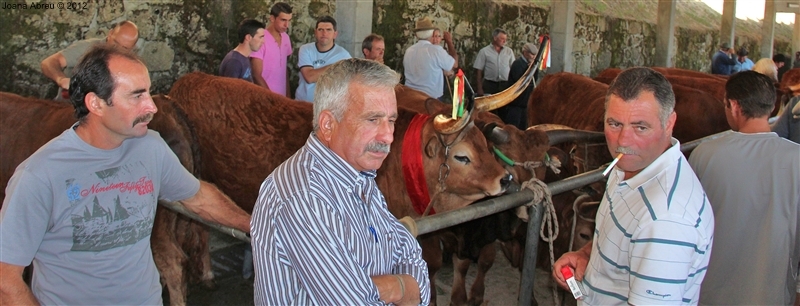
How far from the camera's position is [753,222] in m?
2.97

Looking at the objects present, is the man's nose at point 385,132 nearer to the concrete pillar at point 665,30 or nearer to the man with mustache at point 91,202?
the man with mustache at point 91,202

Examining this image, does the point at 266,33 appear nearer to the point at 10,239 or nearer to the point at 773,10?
the point at 10,239

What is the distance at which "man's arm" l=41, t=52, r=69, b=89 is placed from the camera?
16.2 ft

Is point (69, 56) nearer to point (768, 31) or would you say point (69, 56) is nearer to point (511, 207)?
point (511, 207)

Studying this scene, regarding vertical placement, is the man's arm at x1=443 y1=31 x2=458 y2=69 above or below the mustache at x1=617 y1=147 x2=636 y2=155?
above

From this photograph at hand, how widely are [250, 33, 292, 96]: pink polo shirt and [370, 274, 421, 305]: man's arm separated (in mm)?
4570

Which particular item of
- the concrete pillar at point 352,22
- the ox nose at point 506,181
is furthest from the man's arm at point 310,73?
the ox nose at point 506,181

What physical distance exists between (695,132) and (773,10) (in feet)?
53.8

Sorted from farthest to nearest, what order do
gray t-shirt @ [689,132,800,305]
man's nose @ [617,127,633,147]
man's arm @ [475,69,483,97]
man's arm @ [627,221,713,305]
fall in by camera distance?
man's arm @ [475,69,483,97], gray t-shirt @ [689,132,800,305], man's nose @ [617,127,633,147], man's arm @ [627,221,713,305]

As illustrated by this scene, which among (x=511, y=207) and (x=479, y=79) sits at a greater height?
(x=479, y=79)

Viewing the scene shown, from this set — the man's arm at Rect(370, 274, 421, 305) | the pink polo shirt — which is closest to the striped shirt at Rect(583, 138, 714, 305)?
the man's arm at Rect(370, 274, 421, 305)

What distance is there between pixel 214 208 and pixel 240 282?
2689 millimetres

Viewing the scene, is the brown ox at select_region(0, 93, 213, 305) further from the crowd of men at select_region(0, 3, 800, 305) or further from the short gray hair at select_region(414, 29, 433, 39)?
the short gray hair at select_region(414, 29, 433, 39)

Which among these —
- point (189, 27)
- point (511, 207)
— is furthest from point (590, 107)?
point (189, 27)
